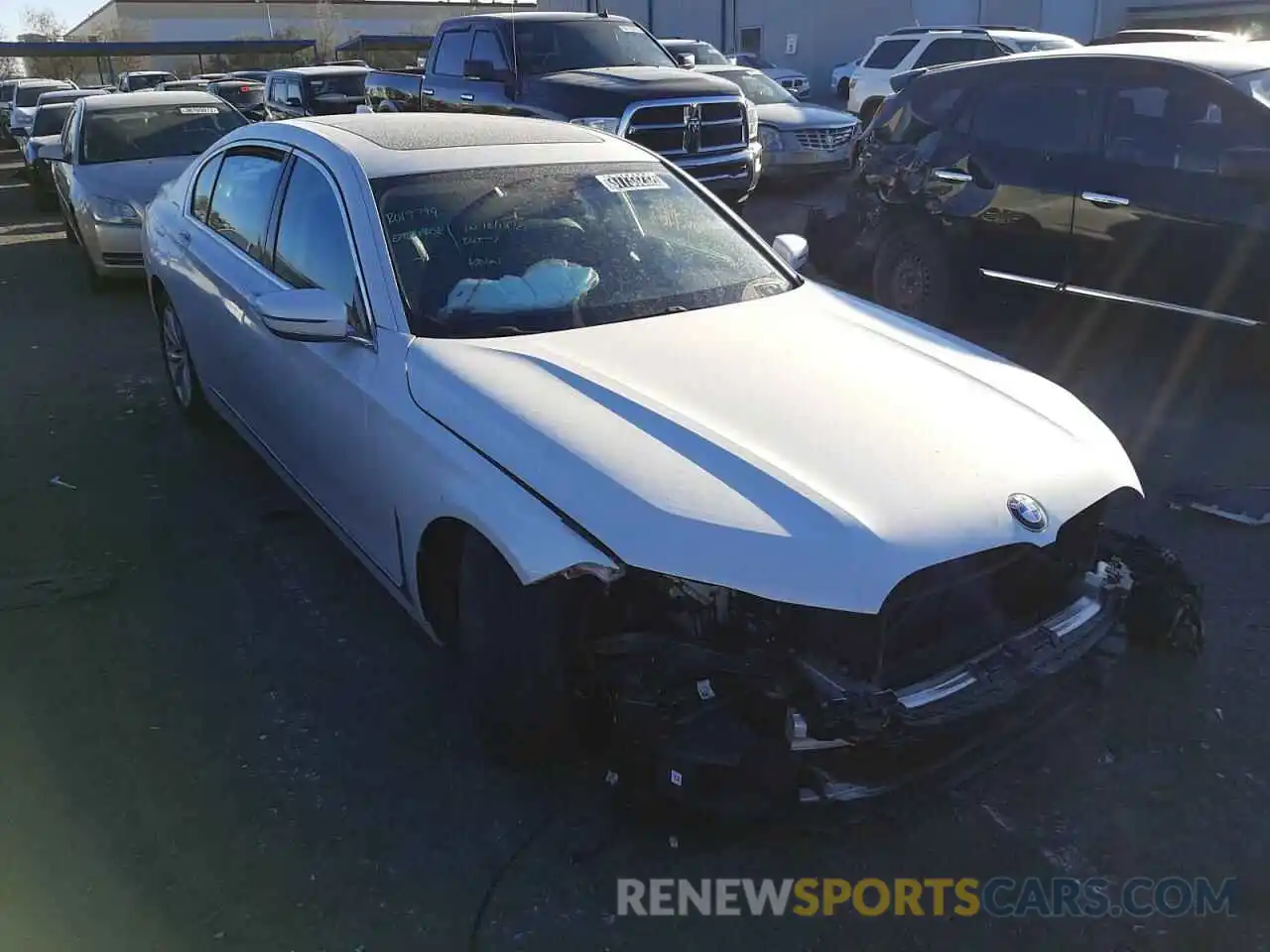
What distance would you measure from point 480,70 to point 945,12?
2270cm

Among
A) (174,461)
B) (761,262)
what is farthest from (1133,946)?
(174,461)

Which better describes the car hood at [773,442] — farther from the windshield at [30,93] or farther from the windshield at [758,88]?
the windshield at [30,93]

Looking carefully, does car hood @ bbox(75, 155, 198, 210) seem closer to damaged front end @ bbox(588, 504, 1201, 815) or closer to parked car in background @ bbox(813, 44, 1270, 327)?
parked car in background @ bbox(813, 44, 1270, 327)

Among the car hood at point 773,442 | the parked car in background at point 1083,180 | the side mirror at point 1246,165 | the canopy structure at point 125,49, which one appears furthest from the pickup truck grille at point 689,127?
the canopy structure at point 125,49

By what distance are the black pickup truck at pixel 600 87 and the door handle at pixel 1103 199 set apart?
13.6ft

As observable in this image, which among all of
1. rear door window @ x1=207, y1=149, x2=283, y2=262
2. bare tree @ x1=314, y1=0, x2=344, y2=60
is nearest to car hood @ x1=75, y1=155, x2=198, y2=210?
rear door window @ x1=207, y1=149, x2=283, y2=262

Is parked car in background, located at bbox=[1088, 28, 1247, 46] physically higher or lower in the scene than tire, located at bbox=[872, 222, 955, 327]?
higher

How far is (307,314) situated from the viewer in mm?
3377

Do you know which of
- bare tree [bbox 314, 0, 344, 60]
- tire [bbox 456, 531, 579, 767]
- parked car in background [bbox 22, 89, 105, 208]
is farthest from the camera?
bare tree [bbox 314, 0, 344, 60]

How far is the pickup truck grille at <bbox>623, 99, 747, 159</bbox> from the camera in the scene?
9883mm

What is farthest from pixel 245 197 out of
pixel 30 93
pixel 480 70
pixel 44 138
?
pixel 30 93

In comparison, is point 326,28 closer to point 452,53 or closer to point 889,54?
point 889,54

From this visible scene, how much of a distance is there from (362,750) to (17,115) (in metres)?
24.0

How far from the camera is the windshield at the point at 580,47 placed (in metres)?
10.9
